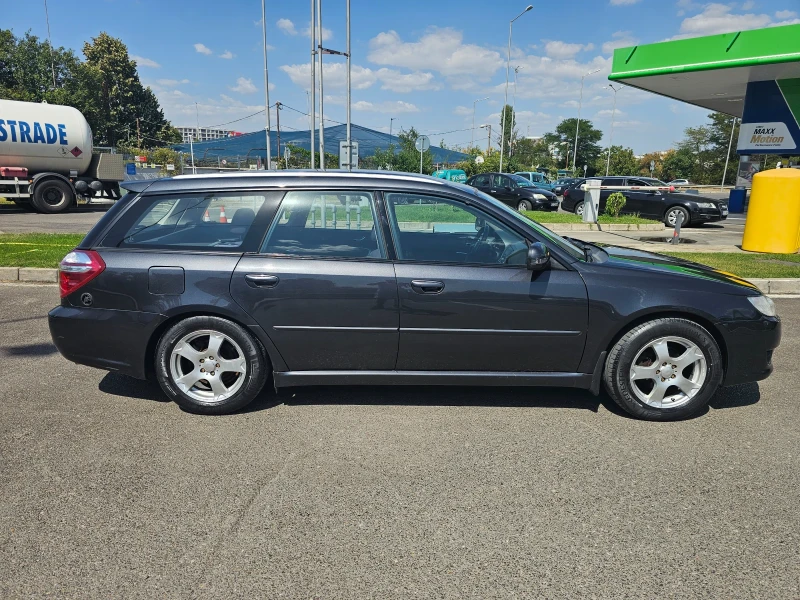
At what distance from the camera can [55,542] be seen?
2463mm

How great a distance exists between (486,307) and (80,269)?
271cm

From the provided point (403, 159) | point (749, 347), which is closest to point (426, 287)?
point (749, 347)

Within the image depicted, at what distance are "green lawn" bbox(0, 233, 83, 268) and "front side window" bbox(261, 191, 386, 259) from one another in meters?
5.87

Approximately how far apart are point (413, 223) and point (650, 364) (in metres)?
1.83

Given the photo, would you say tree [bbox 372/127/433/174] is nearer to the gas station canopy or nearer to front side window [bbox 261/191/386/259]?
the gas station canopy

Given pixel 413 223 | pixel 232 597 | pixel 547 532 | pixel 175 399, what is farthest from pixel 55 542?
pixel 413 223

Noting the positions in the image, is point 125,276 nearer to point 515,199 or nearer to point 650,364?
point 650,364

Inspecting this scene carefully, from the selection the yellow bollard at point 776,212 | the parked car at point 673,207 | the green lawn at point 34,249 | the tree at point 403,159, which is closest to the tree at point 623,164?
the tree at point 403,159

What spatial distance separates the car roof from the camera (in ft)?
12.7

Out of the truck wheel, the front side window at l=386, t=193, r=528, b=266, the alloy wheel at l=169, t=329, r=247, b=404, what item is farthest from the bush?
the truck wheel

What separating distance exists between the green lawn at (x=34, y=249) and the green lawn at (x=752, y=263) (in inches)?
395

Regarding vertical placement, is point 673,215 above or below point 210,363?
above

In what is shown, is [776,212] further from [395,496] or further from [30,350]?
[30,350]

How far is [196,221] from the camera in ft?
12.8
